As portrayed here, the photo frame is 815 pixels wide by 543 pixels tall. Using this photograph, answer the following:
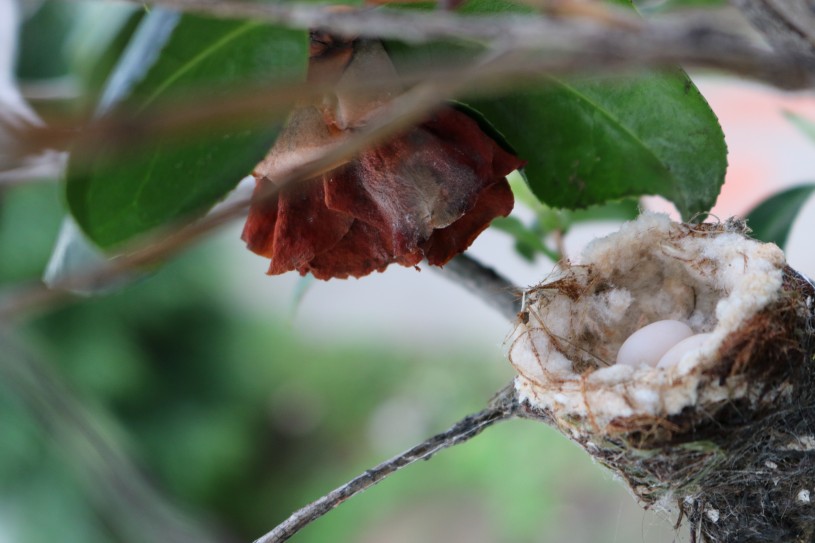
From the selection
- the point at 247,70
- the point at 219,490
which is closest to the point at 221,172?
the point at 247,70

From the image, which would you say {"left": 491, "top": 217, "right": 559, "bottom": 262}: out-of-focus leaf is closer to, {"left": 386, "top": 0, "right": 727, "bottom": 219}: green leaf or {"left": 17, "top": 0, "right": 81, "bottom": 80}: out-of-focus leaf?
{"left": 386, "top": 0, "right": 727, "bottom": 219}: green leaf

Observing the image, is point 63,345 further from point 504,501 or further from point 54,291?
point 54,291

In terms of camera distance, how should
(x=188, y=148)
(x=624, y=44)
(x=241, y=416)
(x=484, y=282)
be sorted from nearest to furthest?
(x=624, y=44) < (x=188, y=148) < (x=484, y=282) < (x=241, y=416)

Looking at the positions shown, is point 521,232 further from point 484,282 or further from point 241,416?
point 241,416

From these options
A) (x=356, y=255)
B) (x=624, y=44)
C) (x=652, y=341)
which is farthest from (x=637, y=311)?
(x=624, y=44)

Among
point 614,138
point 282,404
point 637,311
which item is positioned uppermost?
point 614,138

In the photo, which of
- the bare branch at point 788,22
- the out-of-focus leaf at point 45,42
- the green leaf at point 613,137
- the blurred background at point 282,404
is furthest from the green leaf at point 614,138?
the blurred background at point 282,404

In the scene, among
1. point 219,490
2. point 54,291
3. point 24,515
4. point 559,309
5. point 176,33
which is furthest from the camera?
point 219,490
